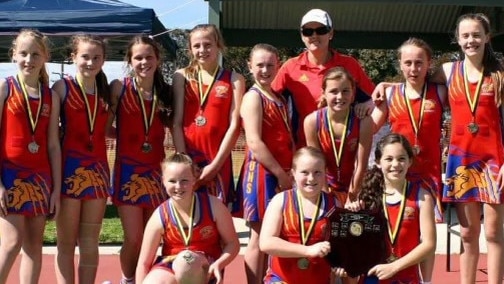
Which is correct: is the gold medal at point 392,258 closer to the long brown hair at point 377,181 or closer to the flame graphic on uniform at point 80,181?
the long brown hair at point 377,181

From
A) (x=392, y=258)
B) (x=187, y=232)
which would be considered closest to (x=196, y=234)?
(x=187, y=232)

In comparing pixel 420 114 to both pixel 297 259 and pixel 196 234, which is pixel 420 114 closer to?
pixel 297 259

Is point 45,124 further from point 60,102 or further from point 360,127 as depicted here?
point 360,127

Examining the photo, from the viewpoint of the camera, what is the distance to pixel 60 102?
5020 millimetres

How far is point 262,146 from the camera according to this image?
16.1 feet

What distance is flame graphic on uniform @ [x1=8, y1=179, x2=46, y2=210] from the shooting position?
4797 mm

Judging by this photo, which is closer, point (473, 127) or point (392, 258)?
point (392, 258)

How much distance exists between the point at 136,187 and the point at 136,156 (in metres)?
0.21

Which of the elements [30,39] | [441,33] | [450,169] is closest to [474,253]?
[450,169]

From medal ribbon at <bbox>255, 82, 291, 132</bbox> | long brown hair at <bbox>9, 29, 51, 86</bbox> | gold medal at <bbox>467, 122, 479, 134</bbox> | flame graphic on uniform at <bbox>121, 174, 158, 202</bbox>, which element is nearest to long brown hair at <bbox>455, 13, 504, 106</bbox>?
gold medal at <bbox>467, 122, 479, 134</bbox>

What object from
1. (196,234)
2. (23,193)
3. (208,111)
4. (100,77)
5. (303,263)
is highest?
(100,77)

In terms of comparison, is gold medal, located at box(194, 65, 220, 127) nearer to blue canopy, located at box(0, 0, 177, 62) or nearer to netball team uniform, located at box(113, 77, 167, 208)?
netball team uniform, located at box(113, 77, 167, 208)

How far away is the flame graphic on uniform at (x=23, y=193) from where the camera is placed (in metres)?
4.80

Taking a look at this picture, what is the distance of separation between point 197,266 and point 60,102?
1514mm
